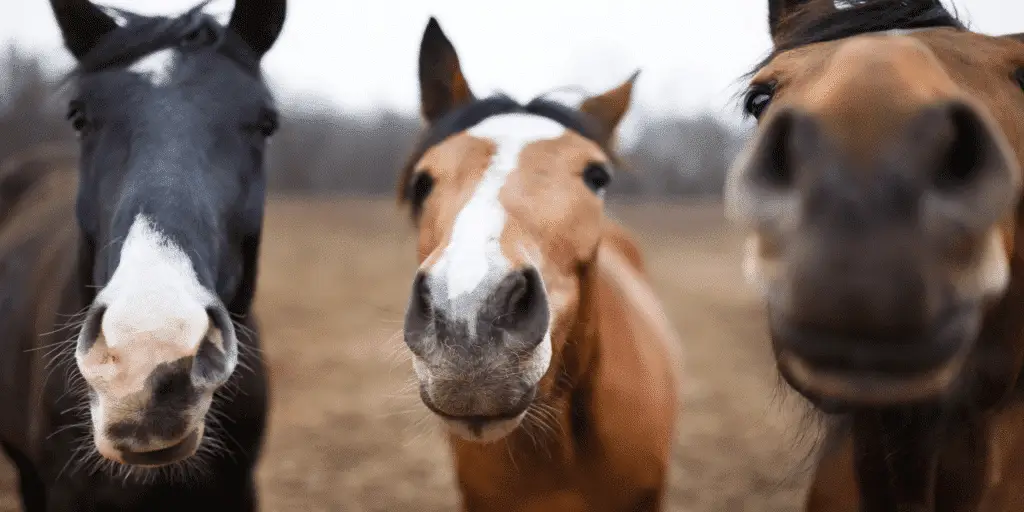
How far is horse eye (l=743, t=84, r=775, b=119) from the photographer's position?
1796 millimetres

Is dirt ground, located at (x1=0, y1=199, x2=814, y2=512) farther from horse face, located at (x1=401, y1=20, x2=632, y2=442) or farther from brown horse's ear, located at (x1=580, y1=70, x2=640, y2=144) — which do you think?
brown horse's ear, located at (x1=580, y1=70, x2=640, y2=144)

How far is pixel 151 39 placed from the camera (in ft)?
8.63

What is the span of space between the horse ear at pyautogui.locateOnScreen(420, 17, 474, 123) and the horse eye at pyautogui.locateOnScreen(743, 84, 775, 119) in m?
1.38

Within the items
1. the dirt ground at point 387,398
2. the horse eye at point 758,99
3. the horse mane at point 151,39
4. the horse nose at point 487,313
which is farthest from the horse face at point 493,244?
the horse mane at point 151,39

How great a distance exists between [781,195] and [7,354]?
3.76 m

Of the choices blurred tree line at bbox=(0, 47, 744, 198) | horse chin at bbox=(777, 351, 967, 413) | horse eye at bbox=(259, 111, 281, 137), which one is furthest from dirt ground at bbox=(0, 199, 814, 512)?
blurred tree line at bbox=(0, 47, 744, 198)

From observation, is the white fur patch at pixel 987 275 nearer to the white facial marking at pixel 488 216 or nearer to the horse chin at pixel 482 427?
the white facial marking at pixel 488 216

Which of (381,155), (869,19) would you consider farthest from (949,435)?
(381,155)

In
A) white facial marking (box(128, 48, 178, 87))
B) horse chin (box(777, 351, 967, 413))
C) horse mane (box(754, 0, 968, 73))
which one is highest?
horse mane (box(754, 0, 968, 73))

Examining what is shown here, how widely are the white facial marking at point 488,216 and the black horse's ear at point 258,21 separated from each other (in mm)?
1121

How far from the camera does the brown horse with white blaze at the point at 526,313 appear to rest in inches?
76.0

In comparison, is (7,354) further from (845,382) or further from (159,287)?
(845,382)

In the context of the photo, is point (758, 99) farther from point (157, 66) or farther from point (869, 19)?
point (157, 66)

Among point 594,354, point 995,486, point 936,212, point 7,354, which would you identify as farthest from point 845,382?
point 7,354
